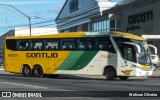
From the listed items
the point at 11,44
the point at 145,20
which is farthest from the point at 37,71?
the point at 145,20

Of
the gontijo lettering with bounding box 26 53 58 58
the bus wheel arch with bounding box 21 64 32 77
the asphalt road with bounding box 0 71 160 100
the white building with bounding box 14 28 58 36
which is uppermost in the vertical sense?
the white building with bounding box 14 28 58 36

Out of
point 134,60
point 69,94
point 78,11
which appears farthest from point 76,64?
point 78,11

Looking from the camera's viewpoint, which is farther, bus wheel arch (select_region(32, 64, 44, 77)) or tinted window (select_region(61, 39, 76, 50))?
bus wheel arch (select_region(32, 64, 44, 77))

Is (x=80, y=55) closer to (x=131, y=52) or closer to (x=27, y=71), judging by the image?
(x=131, y=52)

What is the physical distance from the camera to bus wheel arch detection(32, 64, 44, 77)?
3397 centimetres

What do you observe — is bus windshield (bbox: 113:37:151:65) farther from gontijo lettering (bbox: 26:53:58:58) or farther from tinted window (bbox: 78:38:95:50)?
gontijo lettering (bbox: 26:53:58:58)

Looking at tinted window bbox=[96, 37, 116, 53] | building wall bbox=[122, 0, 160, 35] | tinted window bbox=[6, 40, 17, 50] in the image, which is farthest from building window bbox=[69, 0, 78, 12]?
tinted window bbox=[96, 37, 116, 53]

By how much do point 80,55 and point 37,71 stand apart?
4153 millimetres

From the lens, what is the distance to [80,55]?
31.7 m

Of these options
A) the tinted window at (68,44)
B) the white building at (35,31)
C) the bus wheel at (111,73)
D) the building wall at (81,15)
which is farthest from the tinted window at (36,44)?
the white building at (35,31)

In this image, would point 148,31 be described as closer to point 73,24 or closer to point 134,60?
point 134,60

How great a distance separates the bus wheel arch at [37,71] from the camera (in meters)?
34.0

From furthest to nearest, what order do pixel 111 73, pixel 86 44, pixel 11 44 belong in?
pixel 11 44
pixel 86 44
pixel 111 73

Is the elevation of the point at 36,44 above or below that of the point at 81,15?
below
